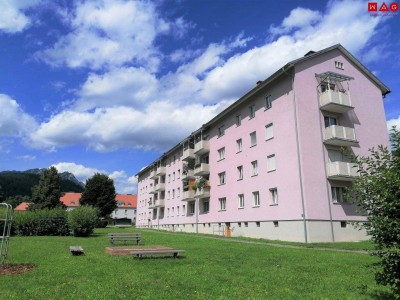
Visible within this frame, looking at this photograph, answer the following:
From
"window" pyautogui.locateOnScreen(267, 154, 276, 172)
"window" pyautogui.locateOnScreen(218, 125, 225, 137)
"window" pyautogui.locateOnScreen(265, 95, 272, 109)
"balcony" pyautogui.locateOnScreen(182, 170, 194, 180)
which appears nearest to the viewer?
"window" pyautogui.locateOnScreen(267, 154, 276, 172)

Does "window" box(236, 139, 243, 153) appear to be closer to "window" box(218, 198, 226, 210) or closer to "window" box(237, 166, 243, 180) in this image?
"window" box(237, 166, 243, 180)

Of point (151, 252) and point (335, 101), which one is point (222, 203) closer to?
point (335, 101)

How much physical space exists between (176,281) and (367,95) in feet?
89.5

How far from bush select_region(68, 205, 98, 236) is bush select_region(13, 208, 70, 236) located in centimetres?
160

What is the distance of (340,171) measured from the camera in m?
24.6

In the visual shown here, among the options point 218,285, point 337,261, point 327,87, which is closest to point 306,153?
point 327,87

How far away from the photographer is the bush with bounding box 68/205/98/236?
2736 cm

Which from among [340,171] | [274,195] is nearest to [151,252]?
[274,195]

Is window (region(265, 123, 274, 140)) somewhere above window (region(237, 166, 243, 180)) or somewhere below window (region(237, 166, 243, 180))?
above

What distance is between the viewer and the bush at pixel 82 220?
27359 millimetres

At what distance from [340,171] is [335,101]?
5360mm

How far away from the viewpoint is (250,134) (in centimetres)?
3200

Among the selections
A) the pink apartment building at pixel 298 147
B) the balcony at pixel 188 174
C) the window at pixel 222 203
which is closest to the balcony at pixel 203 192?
the pink apartment building at pixel 298 147

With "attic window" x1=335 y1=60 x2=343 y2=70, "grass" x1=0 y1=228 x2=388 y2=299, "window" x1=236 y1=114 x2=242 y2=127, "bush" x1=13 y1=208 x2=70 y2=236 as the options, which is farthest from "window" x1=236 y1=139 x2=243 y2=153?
"grass" x1=0 y1=228 x2=388 y2=299
